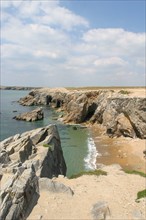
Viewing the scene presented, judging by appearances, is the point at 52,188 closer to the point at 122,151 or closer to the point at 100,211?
the point at 100,211

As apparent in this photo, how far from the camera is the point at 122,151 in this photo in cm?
5103

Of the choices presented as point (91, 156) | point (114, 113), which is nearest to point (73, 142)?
point (91, 156)

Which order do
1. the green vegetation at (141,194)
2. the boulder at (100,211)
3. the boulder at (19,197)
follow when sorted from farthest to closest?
the green vegetation at (141,194)
the boulder at (100,211)
the boulder at (19,197)

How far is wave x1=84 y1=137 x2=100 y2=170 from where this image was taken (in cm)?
4355

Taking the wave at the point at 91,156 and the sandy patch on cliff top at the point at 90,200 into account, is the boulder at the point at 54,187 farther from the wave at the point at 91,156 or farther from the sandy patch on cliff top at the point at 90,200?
the wave at the point at 91,156

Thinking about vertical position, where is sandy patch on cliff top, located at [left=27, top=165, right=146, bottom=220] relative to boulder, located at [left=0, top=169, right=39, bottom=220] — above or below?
below

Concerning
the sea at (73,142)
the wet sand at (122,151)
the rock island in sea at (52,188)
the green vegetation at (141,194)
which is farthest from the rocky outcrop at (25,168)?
the wet sand at (122,151)

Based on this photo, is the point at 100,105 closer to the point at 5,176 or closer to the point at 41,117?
the point at 41,117

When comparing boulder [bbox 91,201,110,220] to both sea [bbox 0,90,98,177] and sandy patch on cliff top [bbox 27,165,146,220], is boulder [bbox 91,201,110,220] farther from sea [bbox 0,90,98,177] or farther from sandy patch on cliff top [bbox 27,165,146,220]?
sea [bbox 0,90,98,177]

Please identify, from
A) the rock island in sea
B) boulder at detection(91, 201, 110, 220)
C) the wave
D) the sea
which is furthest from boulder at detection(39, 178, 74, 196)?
the wave

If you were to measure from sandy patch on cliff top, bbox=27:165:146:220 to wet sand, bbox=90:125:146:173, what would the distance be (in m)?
17.5

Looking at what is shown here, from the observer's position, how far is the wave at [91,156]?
43.5m

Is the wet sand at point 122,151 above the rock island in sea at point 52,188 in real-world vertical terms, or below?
below

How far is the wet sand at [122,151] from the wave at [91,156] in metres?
0.66
